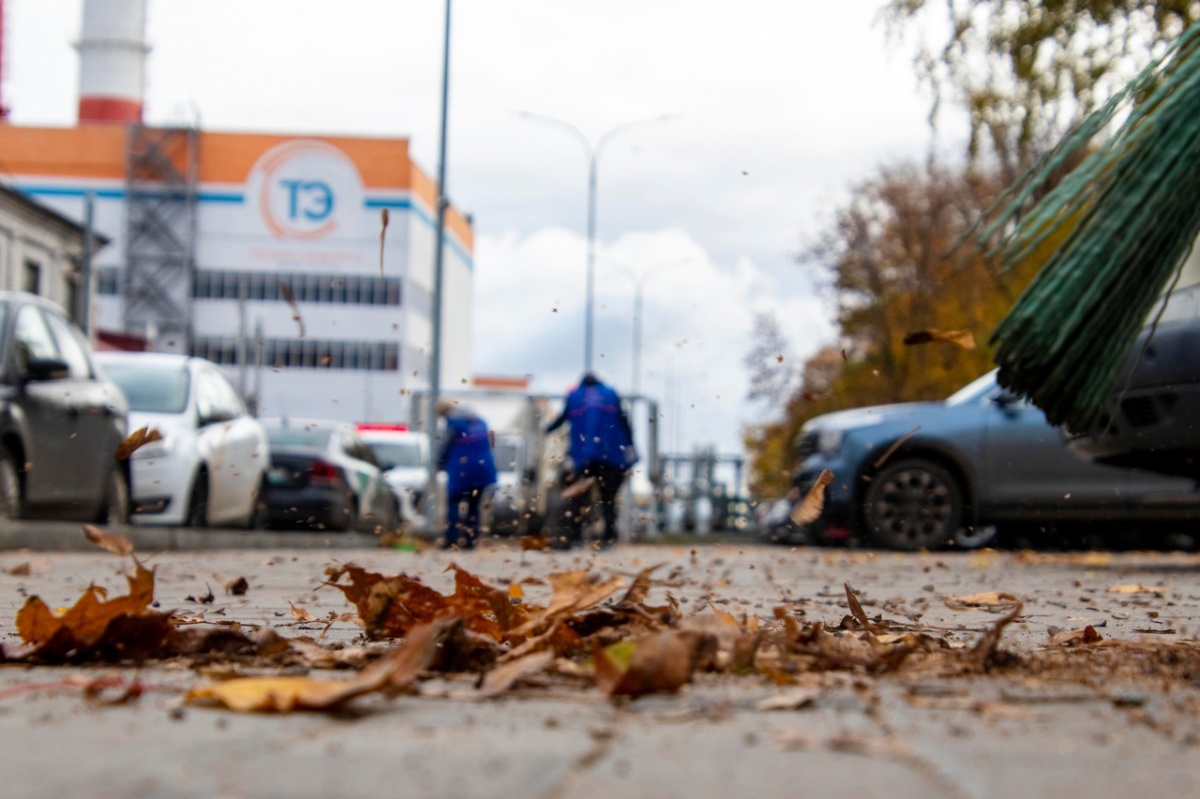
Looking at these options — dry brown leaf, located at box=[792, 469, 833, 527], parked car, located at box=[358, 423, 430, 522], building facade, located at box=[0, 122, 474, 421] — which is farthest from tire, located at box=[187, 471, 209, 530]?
building facade, located at box=[0, 122, 474, 421]

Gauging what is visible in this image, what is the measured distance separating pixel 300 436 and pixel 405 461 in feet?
27.0

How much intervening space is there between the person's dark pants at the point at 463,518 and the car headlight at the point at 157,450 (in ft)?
13.1

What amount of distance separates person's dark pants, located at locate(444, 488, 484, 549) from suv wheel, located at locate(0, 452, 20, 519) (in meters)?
6.26

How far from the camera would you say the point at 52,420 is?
35.1 feet

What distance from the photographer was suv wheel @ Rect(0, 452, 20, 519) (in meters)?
10.2

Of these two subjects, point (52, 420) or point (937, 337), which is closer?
point (937, 337)

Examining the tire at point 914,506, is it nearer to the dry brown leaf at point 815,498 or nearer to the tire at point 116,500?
the tire at point 116,500

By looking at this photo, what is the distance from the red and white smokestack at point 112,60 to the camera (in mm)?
80625

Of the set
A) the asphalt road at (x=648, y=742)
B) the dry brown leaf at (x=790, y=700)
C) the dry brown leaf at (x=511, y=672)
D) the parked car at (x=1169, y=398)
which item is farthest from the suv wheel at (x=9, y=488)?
the dry brown leaf at (x=790, y=700)

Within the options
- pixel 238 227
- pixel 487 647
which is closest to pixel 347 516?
pixel 487 647

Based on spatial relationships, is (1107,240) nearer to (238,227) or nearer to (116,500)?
(116,500)

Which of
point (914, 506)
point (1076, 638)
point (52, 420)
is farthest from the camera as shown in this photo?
point (914, 506)

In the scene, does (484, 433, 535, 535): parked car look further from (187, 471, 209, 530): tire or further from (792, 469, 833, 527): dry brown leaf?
(792, 469, 833, 527): dry brown leaf

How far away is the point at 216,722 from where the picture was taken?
277 centimetres
